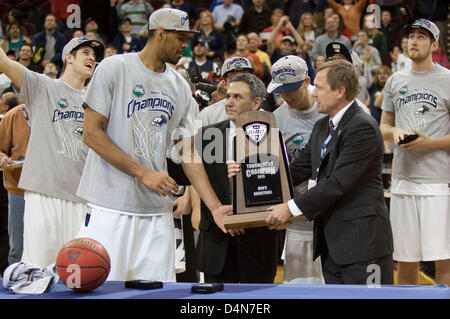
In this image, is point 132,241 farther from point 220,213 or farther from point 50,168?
point 50,168

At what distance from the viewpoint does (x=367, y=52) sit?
1082 cm

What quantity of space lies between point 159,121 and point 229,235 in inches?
36.0

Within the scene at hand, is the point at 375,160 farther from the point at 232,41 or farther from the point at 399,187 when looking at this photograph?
the point at 232,41

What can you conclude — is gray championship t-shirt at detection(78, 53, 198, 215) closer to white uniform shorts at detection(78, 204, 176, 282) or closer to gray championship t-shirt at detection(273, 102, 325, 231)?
white uniform shorts at detection(78, 204, 176, 282)

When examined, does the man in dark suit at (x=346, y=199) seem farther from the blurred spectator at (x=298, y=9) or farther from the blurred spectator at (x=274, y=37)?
the blurred spectator at (x=298, y=9)

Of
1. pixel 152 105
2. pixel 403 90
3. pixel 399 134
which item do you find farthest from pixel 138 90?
pixel 403 90

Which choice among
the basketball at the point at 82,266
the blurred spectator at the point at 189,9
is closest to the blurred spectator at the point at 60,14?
the blurred spectator at the point at 189,9

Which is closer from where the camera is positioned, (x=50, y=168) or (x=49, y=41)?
(x=50, y=168)

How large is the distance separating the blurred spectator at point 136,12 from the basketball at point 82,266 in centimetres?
1027

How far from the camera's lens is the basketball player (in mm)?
4910

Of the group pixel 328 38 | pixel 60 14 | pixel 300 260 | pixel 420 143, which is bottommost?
pixel 300 260

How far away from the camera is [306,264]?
4.74 meters

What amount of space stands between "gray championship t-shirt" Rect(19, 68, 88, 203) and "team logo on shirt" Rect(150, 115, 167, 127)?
4.22 ft

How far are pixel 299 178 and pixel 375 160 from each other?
751mm
